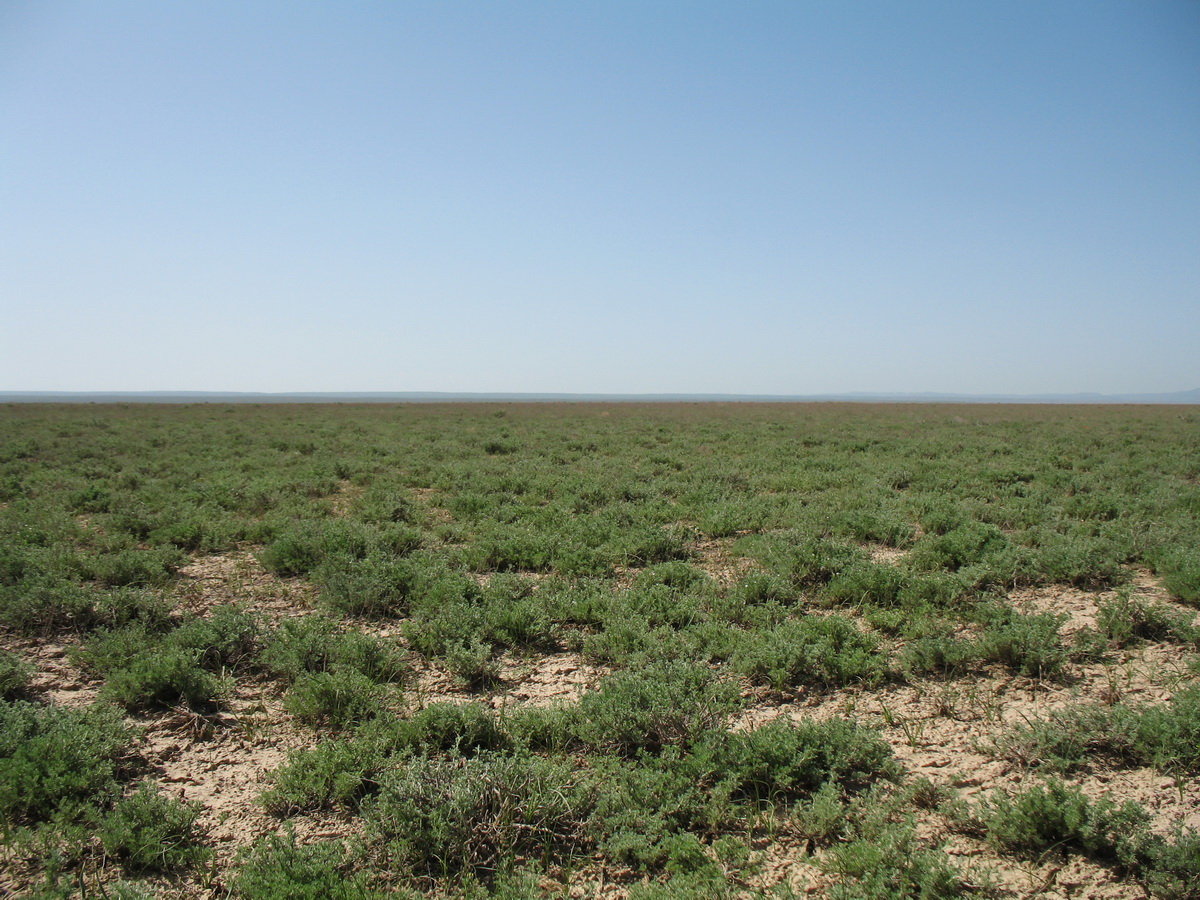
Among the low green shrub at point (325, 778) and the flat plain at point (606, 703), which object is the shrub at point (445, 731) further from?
the low green shrub at point (325, 778)

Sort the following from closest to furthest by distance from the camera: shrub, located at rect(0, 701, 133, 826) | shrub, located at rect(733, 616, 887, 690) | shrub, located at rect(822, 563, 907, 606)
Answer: shrub, located at rect(0, 701, 133, 826), shrub, located at rect(733, 616, 887, 690), shrub, located at rect(822, 563, 907, 606)

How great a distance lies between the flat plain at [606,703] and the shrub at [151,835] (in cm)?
2

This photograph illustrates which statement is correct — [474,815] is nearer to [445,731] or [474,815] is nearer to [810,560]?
[445,731]

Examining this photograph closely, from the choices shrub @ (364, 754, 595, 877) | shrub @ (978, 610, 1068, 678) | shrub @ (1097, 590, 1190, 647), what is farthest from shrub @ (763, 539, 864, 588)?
shrub @ (364, 754, 595, 877)

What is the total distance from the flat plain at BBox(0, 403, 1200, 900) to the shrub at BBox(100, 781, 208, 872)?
0.02m

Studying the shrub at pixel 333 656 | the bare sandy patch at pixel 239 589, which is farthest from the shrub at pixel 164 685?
the bare sandy patch at pixel 239 589

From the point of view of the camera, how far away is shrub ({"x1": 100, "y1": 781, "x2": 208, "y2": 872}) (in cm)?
317

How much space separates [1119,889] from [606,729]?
2.66 metres

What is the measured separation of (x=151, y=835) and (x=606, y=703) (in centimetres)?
256

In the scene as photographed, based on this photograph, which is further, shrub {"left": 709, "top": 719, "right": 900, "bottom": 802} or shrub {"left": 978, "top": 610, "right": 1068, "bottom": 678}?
shrub {"left": 978, "top": 610, "right": 1068, "bottom": 678}

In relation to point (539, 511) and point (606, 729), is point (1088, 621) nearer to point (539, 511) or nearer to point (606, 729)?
point (606, 729)

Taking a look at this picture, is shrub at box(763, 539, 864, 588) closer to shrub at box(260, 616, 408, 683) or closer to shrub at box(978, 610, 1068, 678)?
shrub at box(978, 610, 1068, 678)

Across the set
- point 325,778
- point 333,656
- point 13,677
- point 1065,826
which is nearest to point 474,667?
point 333,656

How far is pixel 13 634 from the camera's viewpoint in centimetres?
A: 601
